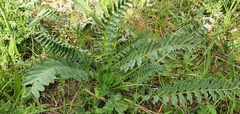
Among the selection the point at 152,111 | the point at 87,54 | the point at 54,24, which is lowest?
the point at 152,111

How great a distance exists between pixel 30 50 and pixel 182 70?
0.84 m

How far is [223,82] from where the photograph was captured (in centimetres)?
150

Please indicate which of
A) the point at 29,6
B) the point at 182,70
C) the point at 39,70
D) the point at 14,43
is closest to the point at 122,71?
the point at 182,70

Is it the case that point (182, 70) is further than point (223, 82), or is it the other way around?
point (182, 70)

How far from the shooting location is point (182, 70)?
1.76m

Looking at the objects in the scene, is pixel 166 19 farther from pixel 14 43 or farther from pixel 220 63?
pixel 14 43

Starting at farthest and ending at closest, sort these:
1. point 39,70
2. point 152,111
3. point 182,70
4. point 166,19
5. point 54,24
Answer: point 166,19, point 54,24, point 182,70, point 152,111, point 39,70

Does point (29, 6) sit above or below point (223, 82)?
above

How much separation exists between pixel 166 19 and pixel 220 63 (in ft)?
1.47

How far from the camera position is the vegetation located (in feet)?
4.90

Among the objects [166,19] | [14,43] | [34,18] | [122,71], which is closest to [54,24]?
[34,18]

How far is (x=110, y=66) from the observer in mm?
1599

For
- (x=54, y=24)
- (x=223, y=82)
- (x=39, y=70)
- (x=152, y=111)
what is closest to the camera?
(x=39, y=70)

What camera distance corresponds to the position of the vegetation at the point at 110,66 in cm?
149
